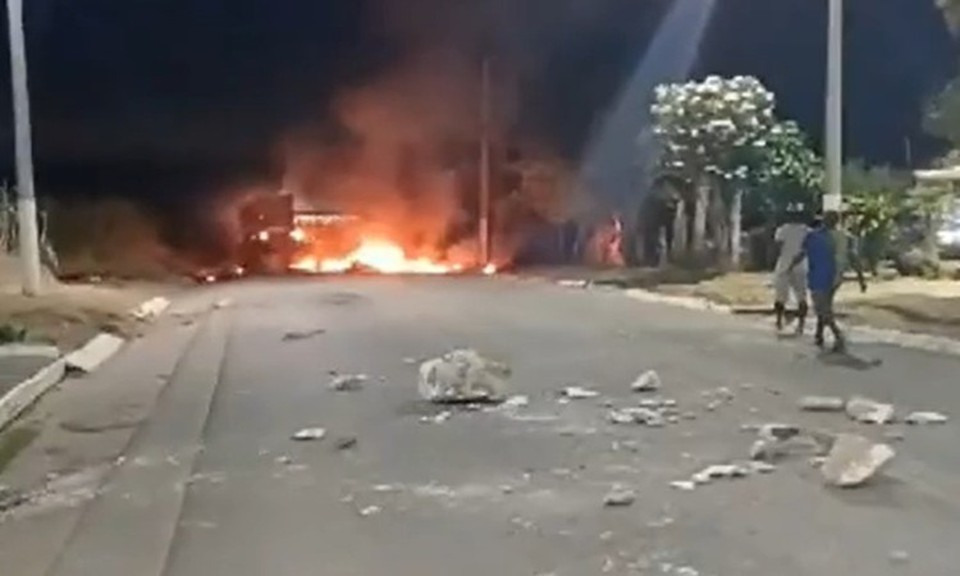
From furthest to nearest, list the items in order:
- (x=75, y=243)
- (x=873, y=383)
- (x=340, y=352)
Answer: (x=75, y=243), (x=340, y=352), (x=873, y=383)

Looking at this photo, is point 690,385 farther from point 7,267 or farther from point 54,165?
point 54,165

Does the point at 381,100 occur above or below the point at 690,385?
above

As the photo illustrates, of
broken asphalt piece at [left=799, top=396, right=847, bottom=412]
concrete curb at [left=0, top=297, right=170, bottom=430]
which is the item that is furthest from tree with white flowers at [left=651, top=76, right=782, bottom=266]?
broken asphalt piece at [left=799, top=396, right=847, bottom=412]

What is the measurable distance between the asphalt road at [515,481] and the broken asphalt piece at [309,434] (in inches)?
6.2

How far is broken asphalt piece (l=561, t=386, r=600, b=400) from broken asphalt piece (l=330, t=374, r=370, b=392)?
2.13m

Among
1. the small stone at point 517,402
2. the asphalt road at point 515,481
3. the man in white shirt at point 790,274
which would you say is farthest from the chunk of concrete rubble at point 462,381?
the man in white shirt at point 790,274

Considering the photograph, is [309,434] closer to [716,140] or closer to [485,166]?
[716,140]

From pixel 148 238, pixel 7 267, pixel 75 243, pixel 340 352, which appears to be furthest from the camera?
pixel 148 238

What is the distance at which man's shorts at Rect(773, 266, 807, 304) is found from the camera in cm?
2066

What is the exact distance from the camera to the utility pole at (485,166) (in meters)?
55.5

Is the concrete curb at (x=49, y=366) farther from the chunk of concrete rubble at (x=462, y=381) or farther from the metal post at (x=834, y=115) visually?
the metal post at (x=834, y=115)

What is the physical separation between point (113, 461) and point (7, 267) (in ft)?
84.4

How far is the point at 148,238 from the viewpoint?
2402 inches

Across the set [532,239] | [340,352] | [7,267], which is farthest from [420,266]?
[340,352]
